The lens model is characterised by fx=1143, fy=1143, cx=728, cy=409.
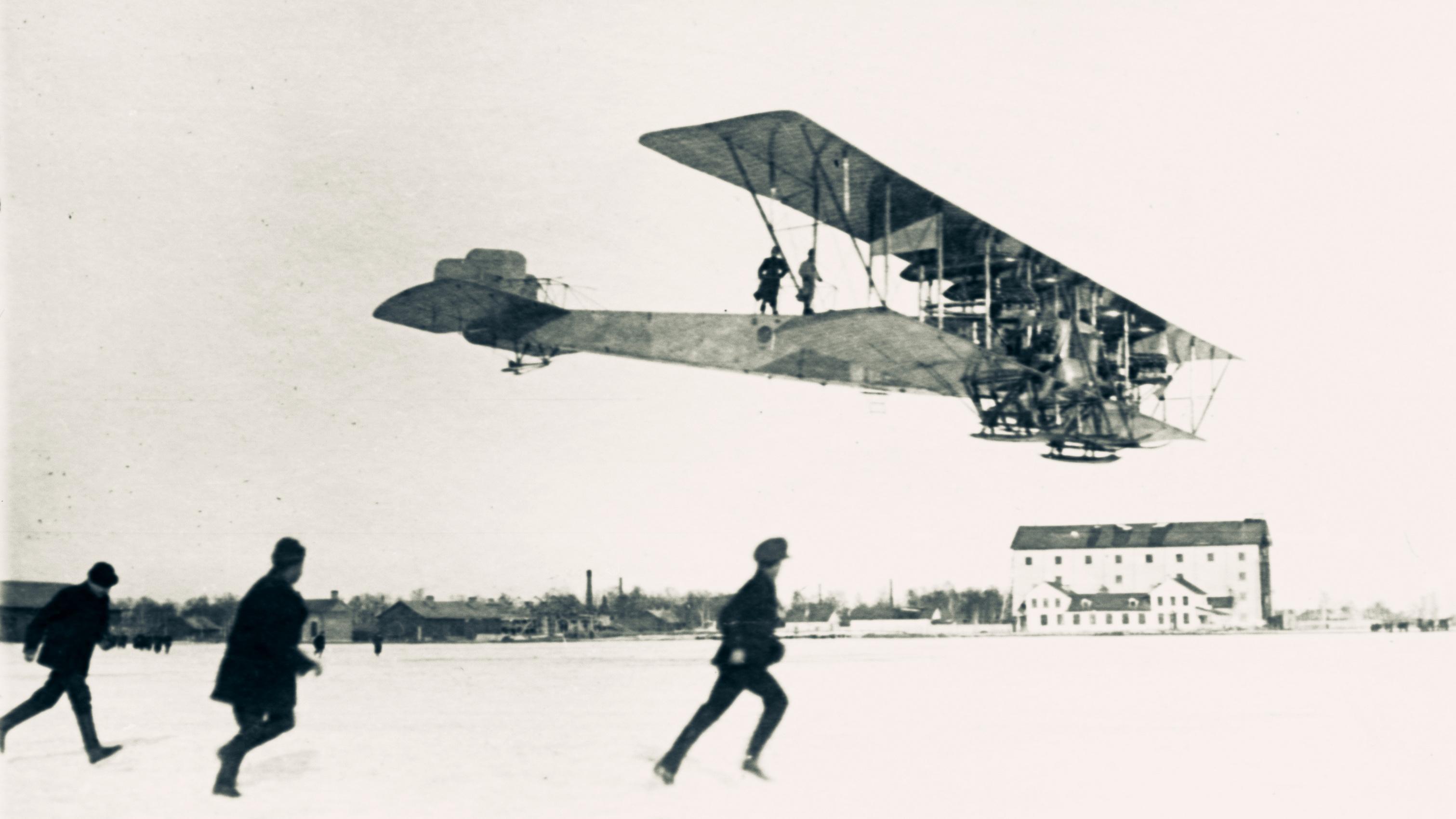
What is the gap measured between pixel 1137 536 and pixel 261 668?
72.0 meters

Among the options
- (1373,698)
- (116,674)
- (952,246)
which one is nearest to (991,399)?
(952,246)

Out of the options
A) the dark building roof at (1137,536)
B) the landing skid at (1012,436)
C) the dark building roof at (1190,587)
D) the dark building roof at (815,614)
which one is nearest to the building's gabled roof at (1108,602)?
the dark building roof at (1190,587)

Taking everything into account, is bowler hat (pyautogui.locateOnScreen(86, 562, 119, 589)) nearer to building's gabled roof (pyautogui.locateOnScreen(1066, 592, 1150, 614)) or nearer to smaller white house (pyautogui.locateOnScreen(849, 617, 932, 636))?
smaller white house (pyautogui.locateOnScreen(849, 617, 932, 636))

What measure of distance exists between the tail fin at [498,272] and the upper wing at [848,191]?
518 cm

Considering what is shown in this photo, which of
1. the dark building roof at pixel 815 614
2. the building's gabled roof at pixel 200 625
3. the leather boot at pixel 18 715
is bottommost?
the building's gabled roof at pixel 200 625

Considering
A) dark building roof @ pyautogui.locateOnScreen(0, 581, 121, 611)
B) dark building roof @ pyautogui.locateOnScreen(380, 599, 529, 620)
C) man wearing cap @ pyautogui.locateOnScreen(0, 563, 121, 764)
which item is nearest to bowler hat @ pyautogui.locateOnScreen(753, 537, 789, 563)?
man wearing cap @ pyautogui.locateOnScreen(0, 563, 121, 764)

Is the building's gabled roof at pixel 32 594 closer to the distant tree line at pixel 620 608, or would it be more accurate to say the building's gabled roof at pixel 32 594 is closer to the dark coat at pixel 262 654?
the distant tree line at pixel 620 608

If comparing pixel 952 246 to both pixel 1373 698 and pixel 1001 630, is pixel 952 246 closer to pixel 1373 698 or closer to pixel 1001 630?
pixel 1373 698

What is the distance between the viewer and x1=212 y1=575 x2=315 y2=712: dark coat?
6.55m

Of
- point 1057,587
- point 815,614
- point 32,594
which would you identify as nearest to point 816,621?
point 815,614

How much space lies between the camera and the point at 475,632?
59812 millimetres

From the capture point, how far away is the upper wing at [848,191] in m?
13.6

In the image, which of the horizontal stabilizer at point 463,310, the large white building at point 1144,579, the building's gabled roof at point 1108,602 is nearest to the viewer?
the horizontal stabilizer at point 463,310

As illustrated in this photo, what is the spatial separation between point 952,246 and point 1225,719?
368 inches
